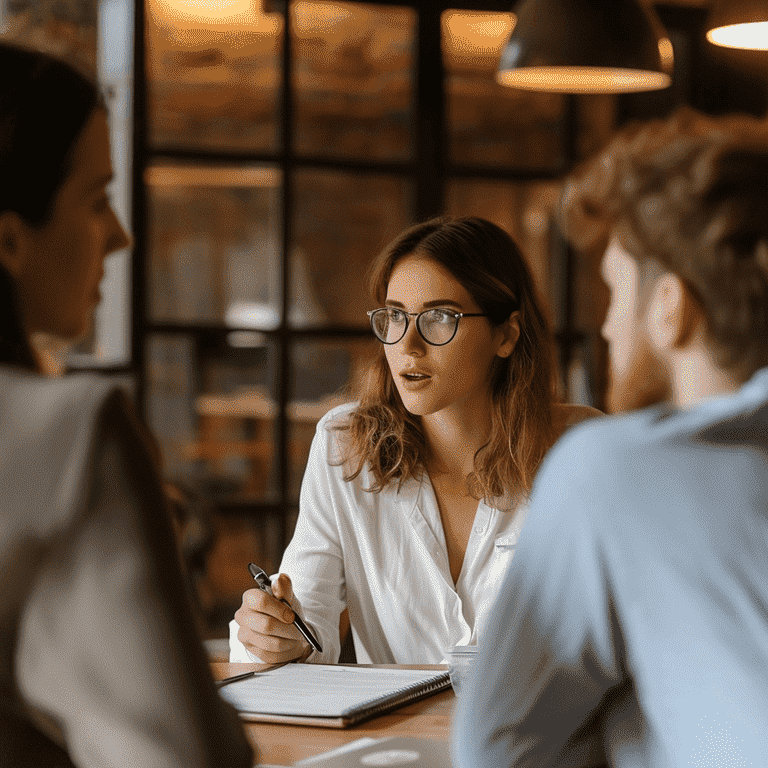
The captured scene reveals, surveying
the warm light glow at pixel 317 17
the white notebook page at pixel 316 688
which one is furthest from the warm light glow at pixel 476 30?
the white notebook page at pixel 316 688

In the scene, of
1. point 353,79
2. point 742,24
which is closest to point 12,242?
point 742,24

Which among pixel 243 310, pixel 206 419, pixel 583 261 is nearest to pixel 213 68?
pixel 243 310

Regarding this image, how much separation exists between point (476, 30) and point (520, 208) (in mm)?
653

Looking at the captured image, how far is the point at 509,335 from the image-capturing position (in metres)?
2.28

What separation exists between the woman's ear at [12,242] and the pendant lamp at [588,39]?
1.77m

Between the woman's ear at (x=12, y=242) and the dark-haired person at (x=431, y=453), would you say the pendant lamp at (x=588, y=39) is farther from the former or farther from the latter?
the woman's ear at (x=12, y=242)

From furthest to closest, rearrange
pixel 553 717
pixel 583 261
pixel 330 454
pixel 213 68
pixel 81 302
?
pixel 583 261 < pixel 213 68 < pixel 330 454 < pixel 553 717 < pixel 81 302

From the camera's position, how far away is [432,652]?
1997 millimetres

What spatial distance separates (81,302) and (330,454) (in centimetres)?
131

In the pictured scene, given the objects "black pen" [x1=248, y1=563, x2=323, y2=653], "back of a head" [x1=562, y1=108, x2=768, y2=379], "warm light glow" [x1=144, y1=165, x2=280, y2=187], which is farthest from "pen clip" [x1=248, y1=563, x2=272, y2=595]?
"warm light glow" [x1=144, y1=165, x2=280, y2=187]

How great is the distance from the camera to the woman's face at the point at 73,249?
34.1 inches

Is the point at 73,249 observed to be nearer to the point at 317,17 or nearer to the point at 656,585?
the point at 656,585

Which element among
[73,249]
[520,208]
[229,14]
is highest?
[229,14]

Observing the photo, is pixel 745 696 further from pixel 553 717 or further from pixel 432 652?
pixel 432 652
